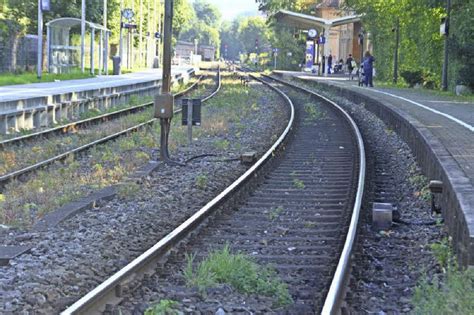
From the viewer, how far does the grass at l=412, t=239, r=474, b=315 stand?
5.86m

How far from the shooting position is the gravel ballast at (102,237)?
660cm

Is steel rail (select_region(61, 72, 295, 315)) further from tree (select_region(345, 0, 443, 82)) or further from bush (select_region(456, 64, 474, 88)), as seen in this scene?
tree (select_region(345, 0, 443, 82))

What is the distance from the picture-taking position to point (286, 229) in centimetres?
931

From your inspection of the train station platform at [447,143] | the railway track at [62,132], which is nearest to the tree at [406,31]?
the train station platform at [447,143]

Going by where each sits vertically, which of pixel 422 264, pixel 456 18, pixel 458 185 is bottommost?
pixel 422 264

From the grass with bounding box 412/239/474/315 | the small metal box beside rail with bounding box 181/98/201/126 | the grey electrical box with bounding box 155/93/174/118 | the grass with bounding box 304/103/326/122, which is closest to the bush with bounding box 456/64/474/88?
the grass with bounding box 304/103/326/122

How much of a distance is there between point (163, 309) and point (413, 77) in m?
36.8

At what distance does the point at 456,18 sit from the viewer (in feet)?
107

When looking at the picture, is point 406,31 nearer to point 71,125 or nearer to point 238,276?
point 71,125

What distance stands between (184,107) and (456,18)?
706 inches

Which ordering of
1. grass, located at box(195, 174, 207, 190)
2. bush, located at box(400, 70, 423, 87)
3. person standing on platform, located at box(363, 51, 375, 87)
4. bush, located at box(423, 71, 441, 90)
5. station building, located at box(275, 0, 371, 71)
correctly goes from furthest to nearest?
station building, located at box(275, 0, 371, 71) → bush, located at box(400, 70, 423, 87) → person standing on platform, located at box(363, 51, 375, 87) → bush, located at box(423, 71, 441, 90) → grass, located at box(195, 174, 207, 190)

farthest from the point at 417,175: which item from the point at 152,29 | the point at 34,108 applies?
the point at 152,29

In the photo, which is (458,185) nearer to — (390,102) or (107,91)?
(390,102)

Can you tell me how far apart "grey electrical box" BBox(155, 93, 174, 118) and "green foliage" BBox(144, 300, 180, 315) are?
8785 millimetres
